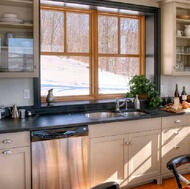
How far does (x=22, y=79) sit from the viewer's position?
2.92 m

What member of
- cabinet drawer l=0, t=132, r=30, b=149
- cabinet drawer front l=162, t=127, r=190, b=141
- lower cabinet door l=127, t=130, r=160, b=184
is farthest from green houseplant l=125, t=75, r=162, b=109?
cabinet drawer l=0, t=132, r=30, b=149

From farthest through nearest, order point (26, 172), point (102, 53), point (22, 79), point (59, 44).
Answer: point (102, 53) → point (59, 44) → point (22, 79) → point (26, 172)

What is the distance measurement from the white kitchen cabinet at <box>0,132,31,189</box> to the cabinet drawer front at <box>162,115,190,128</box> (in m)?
1.66

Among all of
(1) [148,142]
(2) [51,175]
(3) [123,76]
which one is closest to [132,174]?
(1) [148,142]

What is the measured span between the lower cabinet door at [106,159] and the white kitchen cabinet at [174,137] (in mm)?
614

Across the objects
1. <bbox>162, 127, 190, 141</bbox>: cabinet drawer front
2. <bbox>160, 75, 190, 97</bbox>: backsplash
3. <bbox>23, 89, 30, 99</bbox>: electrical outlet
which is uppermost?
<bbox>160, 75, 190, 97</bbox>: backsplash

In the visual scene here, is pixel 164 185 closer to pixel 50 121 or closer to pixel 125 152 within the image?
pixel 125 152

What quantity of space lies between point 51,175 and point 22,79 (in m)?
1.18

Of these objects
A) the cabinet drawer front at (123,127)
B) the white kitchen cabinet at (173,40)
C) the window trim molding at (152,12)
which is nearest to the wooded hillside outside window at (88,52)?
the window trim molding at (152,12)

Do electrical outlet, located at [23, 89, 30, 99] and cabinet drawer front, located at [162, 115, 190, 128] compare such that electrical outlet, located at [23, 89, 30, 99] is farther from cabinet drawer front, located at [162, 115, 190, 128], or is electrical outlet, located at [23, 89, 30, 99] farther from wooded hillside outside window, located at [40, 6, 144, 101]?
cabinet drawer front, located at [162, 115, 190, 128]

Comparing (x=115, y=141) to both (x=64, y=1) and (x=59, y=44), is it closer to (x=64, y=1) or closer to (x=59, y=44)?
(x=59, y=44)

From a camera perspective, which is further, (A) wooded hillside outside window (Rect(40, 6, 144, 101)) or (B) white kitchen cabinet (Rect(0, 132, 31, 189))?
(A) wooded hillside outside window (Rect(40, 6, 144, 101))

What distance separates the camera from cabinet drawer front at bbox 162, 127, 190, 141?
3039mm

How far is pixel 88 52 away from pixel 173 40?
1.22 metres
